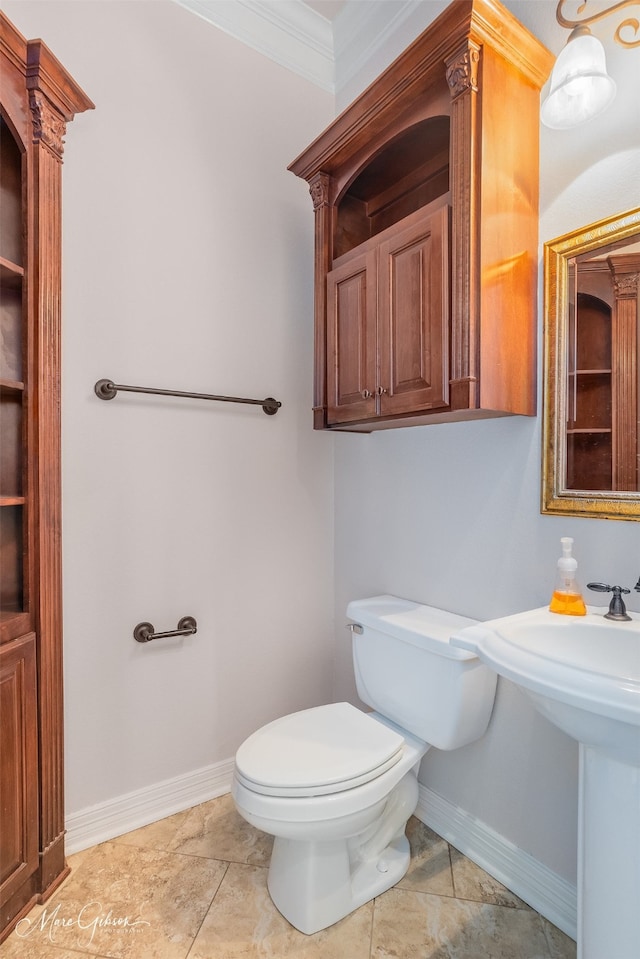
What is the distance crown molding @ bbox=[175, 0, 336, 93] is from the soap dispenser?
80.9 inches

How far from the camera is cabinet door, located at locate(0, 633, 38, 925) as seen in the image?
47.8 inches

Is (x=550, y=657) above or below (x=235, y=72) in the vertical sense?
below

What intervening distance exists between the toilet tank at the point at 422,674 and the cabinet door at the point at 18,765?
92 centimetres

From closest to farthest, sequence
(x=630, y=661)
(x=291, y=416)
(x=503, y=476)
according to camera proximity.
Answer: (x=630, y=661)
(x=503, y=476)
(x=291, y=416)

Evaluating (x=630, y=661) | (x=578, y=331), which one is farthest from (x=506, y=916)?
(x=578, y=331)

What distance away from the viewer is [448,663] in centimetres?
131

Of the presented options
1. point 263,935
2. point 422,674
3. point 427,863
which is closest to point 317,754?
point 422,674

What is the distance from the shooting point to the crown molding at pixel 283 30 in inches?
69.7

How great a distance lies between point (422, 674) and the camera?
54.3 inches

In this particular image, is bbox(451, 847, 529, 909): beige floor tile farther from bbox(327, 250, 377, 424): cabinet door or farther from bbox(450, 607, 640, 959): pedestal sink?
bbox(327, 250, 377, 424): cabinet door

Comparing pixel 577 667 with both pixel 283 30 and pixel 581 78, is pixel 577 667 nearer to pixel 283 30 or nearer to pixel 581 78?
pixel 581 78

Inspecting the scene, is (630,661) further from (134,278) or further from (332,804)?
(134,278)

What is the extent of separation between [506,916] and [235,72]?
276 cm
